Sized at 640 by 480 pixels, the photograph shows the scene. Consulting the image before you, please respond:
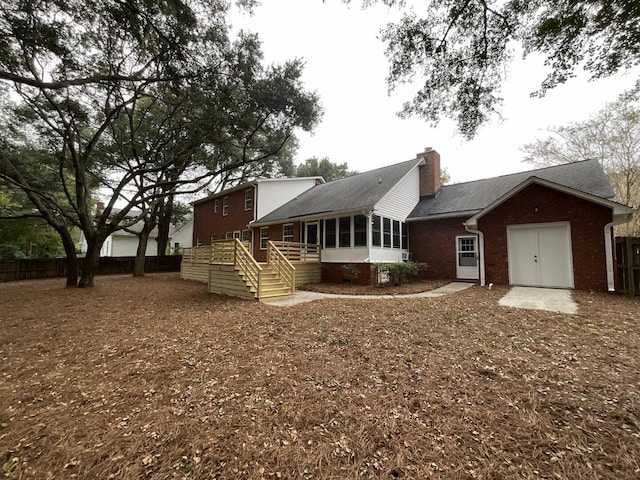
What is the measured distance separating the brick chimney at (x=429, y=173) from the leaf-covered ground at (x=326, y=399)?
1030 cm

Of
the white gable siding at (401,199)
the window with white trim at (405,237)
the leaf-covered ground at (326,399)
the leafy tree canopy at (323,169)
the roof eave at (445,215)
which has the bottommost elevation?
the leaf-covered ground at (326,399)

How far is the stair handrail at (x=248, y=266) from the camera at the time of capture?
8.20 m

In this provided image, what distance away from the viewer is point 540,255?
9281 mm

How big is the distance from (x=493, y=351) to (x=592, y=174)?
1127cm

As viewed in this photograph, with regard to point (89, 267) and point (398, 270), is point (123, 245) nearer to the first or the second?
point (89, 267)

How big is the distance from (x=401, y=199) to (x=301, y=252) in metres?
5.78

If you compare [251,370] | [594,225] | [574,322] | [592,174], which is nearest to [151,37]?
[251,370]

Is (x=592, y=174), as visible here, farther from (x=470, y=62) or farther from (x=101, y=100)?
(x=101, y=100)

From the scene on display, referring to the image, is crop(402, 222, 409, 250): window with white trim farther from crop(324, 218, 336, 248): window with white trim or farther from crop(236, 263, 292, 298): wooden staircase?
crop(236, 263, 292, 298): wooden staircase

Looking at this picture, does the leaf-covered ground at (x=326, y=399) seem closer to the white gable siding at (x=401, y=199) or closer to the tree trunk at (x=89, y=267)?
the white gable siding at (x=401, y=199)

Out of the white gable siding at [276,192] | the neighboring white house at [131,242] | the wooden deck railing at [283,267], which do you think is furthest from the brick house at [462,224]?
the neighboring white house at [131,242]

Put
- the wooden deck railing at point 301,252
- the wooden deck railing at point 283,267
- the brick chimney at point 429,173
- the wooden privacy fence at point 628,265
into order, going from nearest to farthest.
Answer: the wooden privacy fence at point 628,265
the wooden deck railing at point 283,267
the wooden deck railing at point 301,252
the brick chimney at point 429,173

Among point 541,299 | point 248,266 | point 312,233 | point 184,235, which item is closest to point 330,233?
point 312,233

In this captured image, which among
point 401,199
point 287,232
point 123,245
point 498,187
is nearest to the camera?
point 498,187
